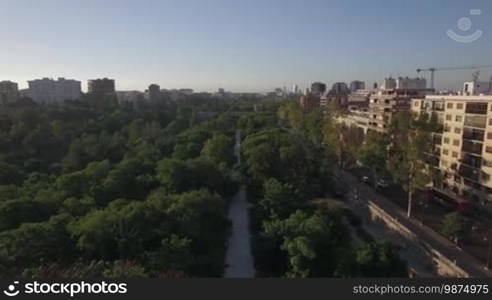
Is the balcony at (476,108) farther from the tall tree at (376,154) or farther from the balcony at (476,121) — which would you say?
the tall tree at (376,154)

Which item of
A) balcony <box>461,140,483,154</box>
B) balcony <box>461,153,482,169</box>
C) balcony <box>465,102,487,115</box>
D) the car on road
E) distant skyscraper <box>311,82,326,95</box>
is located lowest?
the car on road

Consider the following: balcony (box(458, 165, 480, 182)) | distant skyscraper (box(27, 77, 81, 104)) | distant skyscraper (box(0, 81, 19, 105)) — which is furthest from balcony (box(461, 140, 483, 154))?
distant skyscraper (box(27, 77, 81, 104))

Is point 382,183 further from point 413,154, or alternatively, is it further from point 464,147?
point 413,154

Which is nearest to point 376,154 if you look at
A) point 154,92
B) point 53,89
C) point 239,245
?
point 239,245

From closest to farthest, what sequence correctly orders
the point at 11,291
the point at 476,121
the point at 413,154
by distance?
1. the point at 11,291
2. the point at 413,154
3. the point at 476,121

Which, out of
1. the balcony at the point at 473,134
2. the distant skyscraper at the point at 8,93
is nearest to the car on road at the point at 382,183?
the balcony at the point at 473,134

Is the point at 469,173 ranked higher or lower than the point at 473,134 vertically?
lower

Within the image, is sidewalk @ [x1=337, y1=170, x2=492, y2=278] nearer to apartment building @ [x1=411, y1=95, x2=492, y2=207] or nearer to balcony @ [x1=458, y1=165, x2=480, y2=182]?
apartment building @ [x1=411, y1=95, x2=492, y2=207]
